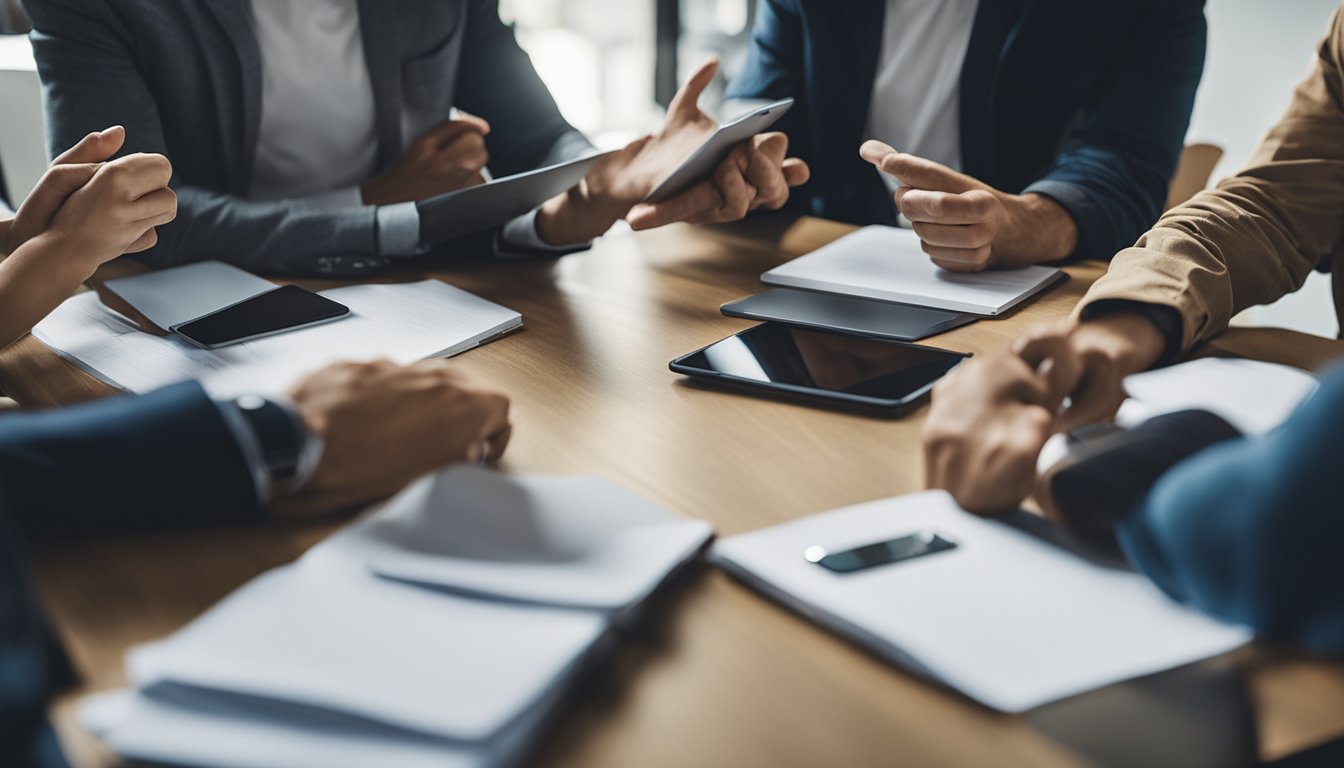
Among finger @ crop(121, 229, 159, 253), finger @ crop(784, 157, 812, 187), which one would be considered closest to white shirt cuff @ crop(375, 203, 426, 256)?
finger @ crop(121, 229, 159, 253)

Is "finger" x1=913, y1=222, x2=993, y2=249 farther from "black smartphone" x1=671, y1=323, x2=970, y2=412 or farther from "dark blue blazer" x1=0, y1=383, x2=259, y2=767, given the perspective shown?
"dark blue blazer" x1=0, y1=383, x2=259, y2=767

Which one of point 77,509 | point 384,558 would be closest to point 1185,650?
point 384,558

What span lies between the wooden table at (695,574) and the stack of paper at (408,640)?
0.03m

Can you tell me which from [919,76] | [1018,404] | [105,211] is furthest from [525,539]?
[919,76]

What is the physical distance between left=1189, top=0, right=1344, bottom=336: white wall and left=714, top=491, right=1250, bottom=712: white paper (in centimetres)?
229

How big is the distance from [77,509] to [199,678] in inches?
9.5

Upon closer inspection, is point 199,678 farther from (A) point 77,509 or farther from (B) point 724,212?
(B) point 724,212

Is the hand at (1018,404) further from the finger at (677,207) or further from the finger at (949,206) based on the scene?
the finger at (677,207)

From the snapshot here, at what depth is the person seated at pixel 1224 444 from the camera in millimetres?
515

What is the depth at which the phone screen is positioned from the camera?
2.95 ft

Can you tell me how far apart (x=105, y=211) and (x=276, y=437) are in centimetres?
50

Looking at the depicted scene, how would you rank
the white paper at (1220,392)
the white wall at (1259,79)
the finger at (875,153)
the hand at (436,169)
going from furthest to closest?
the white wall at (1259,79) < the hand at (436,169) < the finger at (875,153) < the white paper at (1220,392)

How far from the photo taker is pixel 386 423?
0.73 m

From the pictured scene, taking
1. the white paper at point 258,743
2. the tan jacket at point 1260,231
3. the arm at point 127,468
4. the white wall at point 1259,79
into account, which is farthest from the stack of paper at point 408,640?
the white wall at point 1259,79
